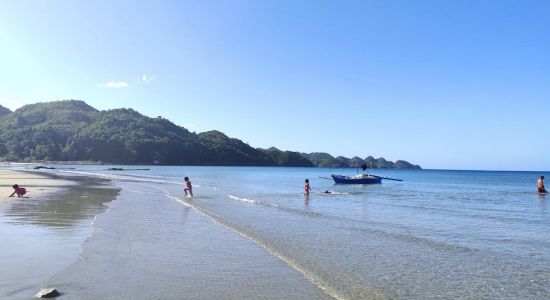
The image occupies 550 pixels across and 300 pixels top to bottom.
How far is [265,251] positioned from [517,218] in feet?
61.9

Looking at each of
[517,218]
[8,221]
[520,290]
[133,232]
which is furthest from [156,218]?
[517,218]

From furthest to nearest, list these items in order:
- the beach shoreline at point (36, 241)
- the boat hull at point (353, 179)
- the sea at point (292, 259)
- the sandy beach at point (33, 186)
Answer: the boat hull at point (353, 179), the sandy beach at point (33, 186), the sea at point (292, 259), the beach shoreline at point (36, 241)

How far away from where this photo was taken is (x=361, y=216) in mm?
24953

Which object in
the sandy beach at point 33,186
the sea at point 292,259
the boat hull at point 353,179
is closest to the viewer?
the sea at point 292,259

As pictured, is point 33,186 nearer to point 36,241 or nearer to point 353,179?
point 36,241

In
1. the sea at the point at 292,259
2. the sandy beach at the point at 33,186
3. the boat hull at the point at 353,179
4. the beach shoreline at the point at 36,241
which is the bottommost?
the sea at the point at 292,259

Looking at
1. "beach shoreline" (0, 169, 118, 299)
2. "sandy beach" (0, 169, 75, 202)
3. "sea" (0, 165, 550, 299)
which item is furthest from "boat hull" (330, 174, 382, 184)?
"beach shoreline" (0, 169, 118, 299)

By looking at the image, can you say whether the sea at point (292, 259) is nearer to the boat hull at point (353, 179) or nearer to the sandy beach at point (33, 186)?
the sandy beach at point (33, 186)

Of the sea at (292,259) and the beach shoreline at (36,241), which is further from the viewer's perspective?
the sea at (292,259)

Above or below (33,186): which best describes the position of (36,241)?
below

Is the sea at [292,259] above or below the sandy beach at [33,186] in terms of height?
below

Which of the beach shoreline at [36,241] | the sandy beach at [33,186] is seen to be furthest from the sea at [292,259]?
the sandy beach at [33,186]

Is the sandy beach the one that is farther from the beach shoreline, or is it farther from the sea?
the sea

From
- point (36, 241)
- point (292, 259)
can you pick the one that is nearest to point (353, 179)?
point (292, 259)
